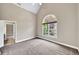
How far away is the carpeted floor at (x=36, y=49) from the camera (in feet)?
6.59

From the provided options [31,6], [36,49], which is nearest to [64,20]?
[31,6]

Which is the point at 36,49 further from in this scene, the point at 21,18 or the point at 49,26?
the point at 21,18

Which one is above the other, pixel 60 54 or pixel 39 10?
pixel 39 10

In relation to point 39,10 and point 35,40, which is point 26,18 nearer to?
point 39,10

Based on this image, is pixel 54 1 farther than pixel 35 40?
No

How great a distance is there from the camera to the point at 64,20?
2223 millimetres

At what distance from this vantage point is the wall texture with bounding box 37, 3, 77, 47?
Result: 2.12 m

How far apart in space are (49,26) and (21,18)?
748mm

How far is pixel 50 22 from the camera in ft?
7.38

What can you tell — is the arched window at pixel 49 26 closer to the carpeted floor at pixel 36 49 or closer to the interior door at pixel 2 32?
the carpeted floor at pixel 36 49

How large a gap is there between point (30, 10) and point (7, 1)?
58 centimetres

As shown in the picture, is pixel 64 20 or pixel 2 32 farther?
pixel 64 20

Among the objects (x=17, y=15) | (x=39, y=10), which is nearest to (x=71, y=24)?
(x=39, y=10)
